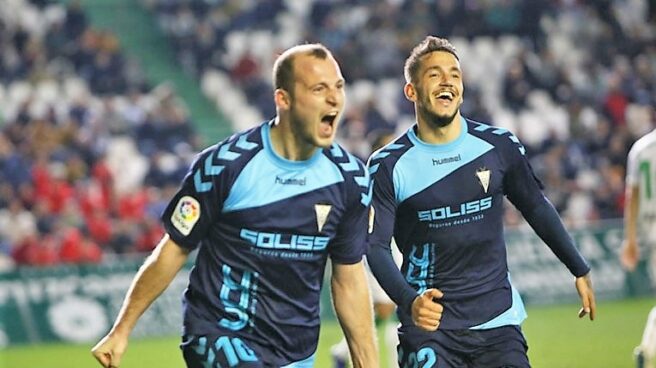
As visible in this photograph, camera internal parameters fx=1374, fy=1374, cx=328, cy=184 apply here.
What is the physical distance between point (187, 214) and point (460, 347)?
6.11 ft

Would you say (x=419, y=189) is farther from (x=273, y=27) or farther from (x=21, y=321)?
(x=273, y=27)

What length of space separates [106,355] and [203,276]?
0.58 metres

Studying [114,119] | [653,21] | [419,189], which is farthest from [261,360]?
[653,21]

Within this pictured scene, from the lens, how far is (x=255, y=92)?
24719mm

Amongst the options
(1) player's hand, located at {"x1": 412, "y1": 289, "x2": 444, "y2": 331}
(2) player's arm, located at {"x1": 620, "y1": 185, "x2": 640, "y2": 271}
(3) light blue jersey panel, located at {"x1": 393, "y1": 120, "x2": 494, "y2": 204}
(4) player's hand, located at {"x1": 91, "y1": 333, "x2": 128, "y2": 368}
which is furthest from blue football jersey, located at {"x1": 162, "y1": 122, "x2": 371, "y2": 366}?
(2) player's arm, located at {"x1": 620, "y1": 185, "x2": 640, "y2": 271}

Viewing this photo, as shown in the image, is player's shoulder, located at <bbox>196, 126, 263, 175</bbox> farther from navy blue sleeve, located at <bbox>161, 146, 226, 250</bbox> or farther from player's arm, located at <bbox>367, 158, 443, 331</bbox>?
player's arm, located at <bbox>367, 158, 443, 331</bbox>

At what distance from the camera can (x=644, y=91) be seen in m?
25.1

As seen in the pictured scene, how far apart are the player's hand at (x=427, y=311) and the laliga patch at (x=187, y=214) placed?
1227 millimetres

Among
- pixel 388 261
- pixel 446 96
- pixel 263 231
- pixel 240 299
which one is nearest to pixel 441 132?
pixel 446 96

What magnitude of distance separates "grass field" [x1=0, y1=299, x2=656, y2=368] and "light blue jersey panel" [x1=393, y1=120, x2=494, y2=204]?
20.1 feet

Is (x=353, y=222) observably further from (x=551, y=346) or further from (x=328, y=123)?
(x=551, y=346)

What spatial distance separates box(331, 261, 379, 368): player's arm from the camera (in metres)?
6.55

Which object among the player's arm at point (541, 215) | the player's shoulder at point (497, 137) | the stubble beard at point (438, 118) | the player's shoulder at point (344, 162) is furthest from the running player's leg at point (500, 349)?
the player's shoulder at point (344, 162)

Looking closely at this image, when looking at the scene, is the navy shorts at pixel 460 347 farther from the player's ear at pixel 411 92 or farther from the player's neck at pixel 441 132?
the player's ear at pixel 411 92
